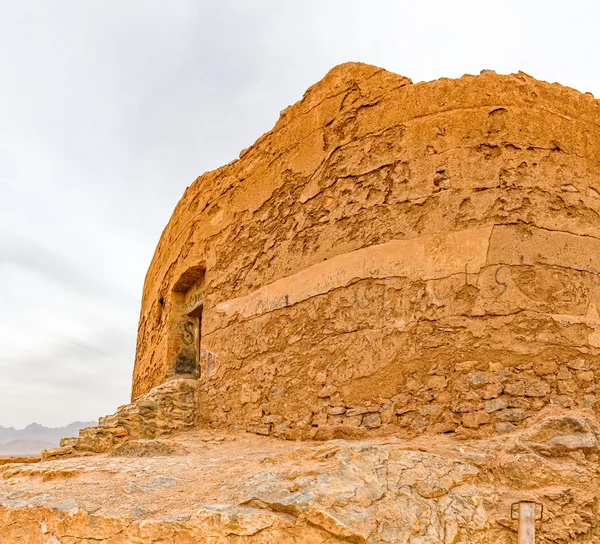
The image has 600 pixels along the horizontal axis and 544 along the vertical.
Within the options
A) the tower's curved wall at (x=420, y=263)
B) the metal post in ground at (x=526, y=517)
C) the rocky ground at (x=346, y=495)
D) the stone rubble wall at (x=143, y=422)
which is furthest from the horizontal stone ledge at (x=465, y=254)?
the stone rubble wall at (x=143, y=422)

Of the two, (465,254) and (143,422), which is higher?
(465,254)

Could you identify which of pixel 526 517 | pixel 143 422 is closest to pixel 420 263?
pixel 526 517

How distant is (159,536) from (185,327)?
4836 mm

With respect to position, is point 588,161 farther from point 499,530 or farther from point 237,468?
point 237,468

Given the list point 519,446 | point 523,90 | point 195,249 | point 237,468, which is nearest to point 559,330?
point 519,446

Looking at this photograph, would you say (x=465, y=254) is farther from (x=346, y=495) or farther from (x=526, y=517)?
(x=346, y=495)

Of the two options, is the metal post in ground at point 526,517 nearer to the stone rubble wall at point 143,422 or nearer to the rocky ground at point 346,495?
the rocky ground at point 346,495

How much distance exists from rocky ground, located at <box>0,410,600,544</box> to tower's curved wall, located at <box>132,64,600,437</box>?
397mm

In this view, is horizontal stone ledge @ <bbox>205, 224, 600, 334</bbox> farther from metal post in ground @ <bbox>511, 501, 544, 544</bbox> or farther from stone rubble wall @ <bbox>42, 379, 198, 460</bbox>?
stone rubble wall @ <bbox>42, 379, 198, 460</bbox>

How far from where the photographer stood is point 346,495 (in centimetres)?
285

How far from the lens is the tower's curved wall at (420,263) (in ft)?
12.6

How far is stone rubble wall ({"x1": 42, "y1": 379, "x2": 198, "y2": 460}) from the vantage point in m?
5.30

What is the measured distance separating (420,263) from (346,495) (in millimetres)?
1914

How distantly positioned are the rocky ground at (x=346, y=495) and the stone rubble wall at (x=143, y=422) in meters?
1.59
